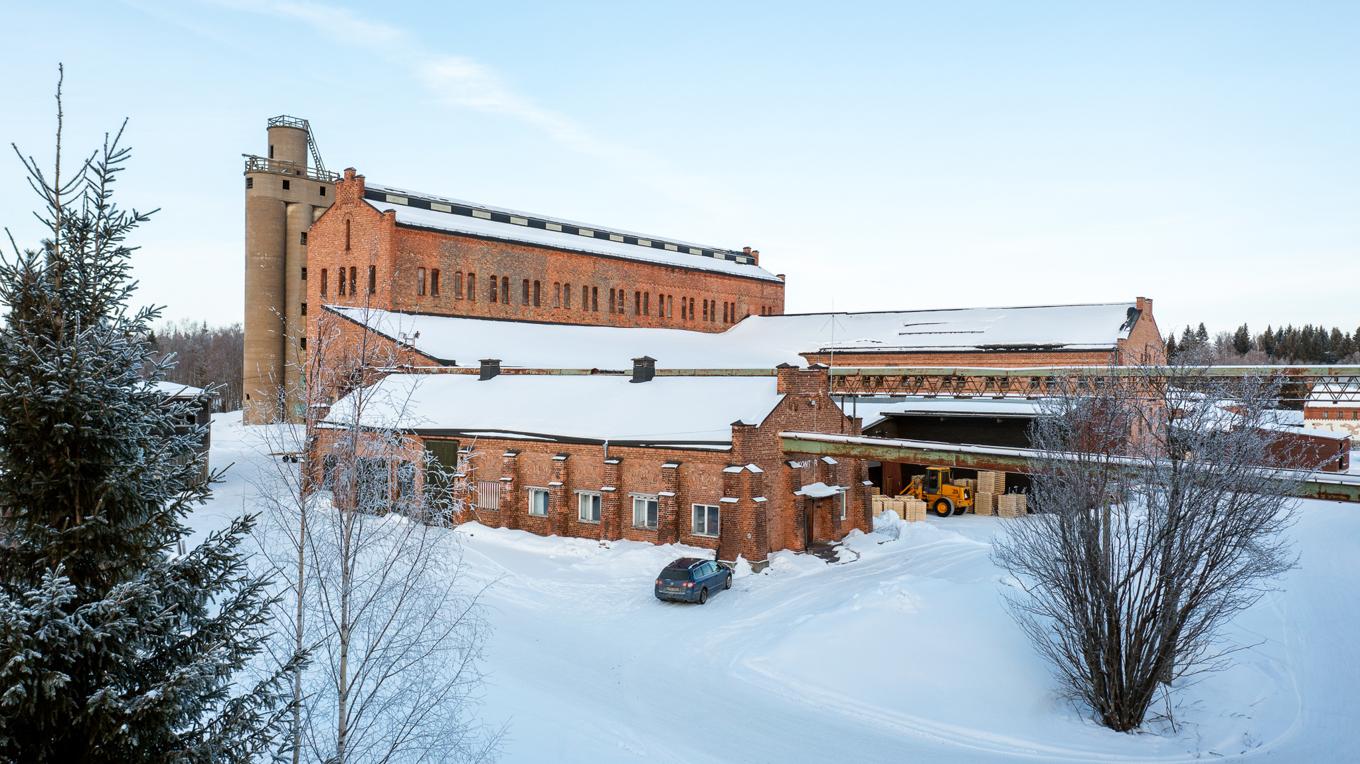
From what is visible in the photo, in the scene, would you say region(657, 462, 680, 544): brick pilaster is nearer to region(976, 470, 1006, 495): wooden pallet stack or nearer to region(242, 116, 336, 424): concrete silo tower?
region(976, 470, 1006, 495): wooden pallet stack

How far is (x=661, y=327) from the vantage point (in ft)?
204

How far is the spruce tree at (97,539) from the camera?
5820mm

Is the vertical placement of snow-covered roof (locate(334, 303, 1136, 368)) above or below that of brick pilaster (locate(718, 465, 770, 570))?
above

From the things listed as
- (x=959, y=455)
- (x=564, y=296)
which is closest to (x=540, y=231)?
(x=564, y=296)

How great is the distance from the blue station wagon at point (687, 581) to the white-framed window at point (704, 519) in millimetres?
3827

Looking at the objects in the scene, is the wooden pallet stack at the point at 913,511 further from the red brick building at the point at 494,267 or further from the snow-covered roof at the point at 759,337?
the red brick building at the point at 494,267

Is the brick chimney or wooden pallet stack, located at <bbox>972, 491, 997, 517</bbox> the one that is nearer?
the brick chimney

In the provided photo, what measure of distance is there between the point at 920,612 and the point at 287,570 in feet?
49.3

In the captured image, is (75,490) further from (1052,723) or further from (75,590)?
(1052,723)

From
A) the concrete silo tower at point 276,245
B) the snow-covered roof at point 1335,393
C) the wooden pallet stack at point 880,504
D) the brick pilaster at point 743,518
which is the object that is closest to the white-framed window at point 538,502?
the brick pilaster at point 743,518

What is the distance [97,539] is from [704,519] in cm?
2243

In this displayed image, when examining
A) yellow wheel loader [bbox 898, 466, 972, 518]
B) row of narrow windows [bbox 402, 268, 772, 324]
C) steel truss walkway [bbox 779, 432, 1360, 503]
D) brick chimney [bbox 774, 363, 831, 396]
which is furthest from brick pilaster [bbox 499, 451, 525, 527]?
row of narrow windows [bbox 402, 268, 772, 324]

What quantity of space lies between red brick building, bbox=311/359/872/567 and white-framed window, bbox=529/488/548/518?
42mm

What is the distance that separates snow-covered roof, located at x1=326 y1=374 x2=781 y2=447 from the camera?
28.8 meters
